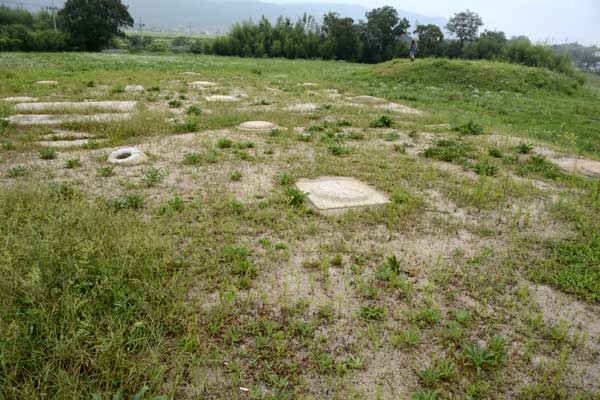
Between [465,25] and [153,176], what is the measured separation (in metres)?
47.7

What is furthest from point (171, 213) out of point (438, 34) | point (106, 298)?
point (438, 34)

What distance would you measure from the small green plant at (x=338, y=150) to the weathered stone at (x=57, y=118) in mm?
3794

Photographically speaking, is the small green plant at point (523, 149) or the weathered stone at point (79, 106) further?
the weathered stone at point (79, 106)

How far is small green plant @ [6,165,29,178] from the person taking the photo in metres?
4.21

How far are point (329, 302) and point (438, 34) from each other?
44281mm

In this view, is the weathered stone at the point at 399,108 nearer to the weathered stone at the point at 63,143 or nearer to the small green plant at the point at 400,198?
the small green plant at the point at 400,198

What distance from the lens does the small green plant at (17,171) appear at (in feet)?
13.8

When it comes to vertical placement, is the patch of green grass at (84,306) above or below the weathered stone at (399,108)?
below

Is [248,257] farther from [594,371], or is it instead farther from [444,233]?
[594,371]

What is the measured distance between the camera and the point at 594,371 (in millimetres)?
1994

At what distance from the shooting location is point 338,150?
18.0ft

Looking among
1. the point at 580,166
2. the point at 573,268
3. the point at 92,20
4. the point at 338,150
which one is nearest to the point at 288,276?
the point at 573,268

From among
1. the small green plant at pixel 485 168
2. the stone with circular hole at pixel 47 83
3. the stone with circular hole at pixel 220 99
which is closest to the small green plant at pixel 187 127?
the stone with circular hole at pixel 220 99

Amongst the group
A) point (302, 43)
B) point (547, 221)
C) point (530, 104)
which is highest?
point (302, 43)
